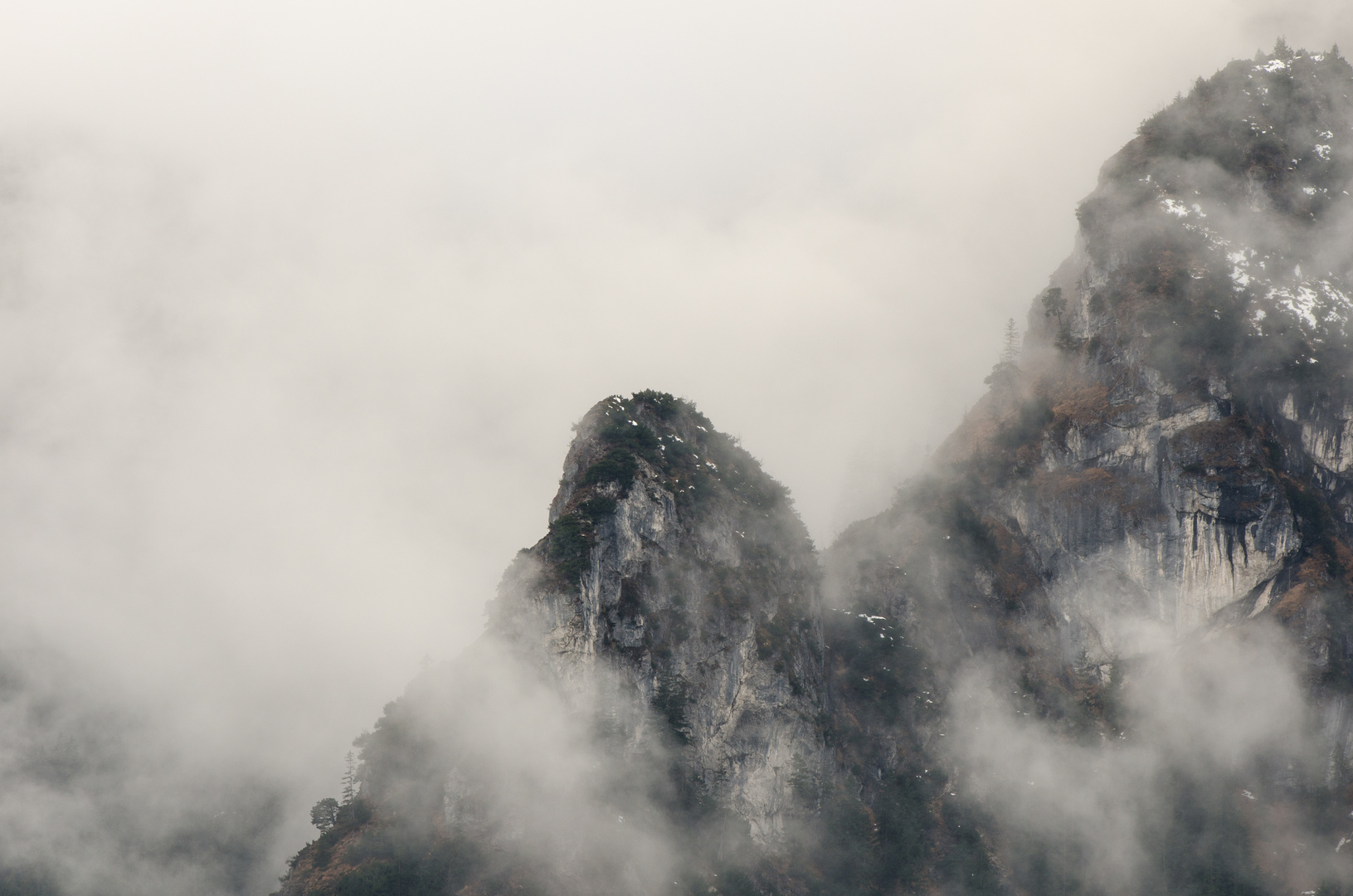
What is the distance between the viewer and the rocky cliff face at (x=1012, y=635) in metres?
97.4

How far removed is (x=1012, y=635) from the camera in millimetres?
121625

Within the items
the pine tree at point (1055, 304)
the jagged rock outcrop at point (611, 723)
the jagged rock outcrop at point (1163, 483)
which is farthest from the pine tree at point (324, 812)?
the pine tree at point (1055, 304)

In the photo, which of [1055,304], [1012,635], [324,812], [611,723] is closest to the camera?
[611,723]

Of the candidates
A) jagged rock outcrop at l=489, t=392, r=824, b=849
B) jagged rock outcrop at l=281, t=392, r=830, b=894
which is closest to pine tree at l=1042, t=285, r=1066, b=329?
jagged rock outcrop at l=489, t=392, r=824, b=849

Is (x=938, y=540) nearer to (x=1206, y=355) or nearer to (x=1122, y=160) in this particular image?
(x=1206, y=355)

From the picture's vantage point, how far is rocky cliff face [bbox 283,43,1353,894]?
97.4 m

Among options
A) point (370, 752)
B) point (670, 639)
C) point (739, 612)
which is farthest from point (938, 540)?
point (370, 752)

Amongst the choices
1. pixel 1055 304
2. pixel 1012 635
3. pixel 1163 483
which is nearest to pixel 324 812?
pixel 1012 635

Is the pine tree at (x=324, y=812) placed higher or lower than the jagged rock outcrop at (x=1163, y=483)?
lower

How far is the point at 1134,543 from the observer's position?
115 m

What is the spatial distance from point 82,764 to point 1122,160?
200 meters

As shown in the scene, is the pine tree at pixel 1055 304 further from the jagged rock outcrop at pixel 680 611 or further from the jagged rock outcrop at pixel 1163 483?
the jagged rock outcrop at pixel 680 611

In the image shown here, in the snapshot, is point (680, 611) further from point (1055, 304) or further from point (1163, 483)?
point (1055, 304)

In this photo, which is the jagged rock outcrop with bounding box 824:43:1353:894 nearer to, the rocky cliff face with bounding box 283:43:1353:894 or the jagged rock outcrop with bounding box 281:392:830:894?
the rocky cliff face with bounding box 283:43:1353:894
